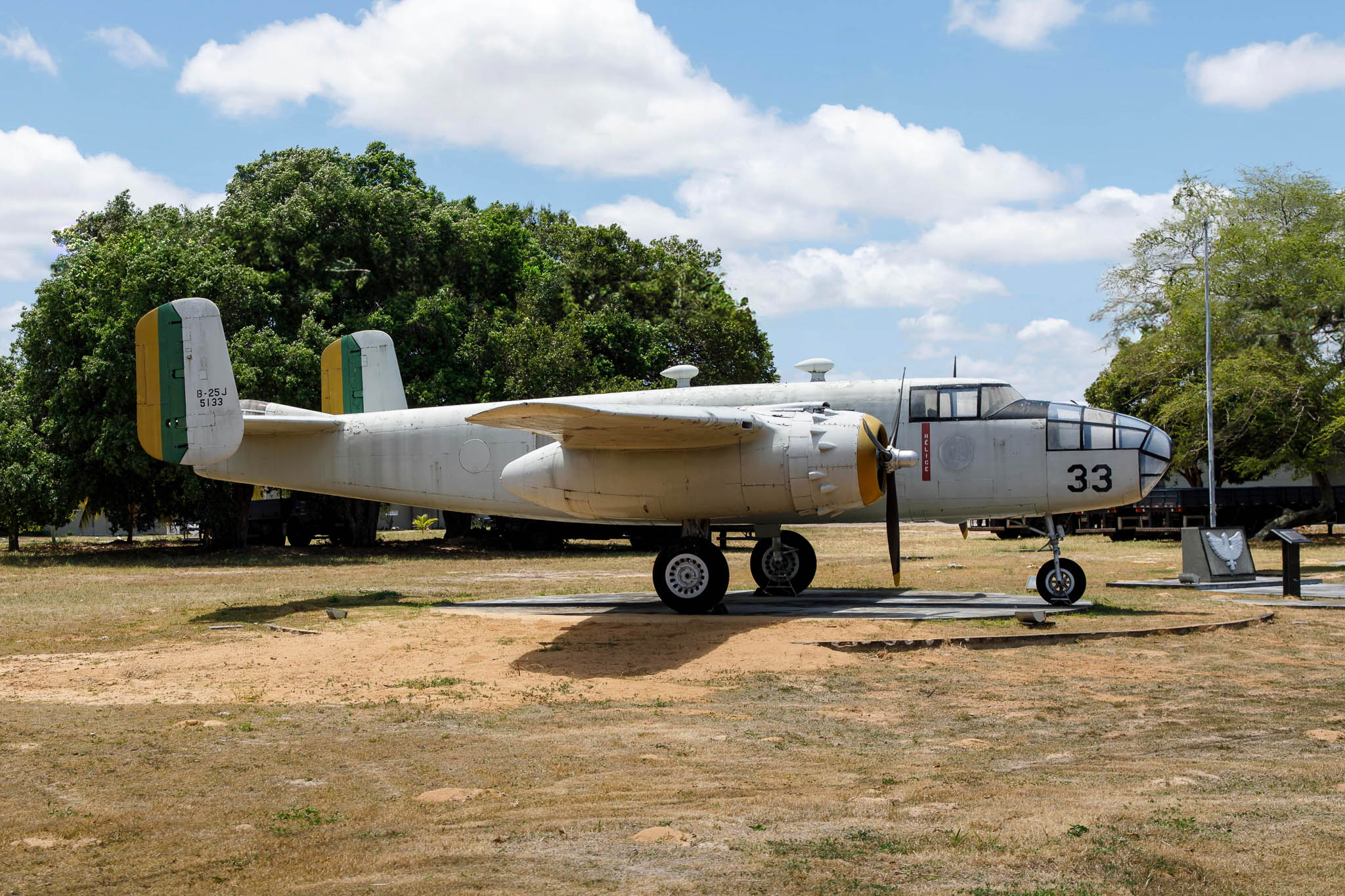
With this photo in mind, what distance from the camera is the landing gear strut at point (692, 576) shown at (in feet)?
49.7

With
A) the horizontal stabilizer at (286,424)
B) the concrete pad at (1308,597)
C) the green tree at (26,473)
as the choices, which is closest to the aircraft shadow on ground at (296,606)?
the horizontal stabilizer at (286,424)

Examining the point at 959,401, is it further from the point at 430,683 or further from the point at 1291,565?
the point at 430,683

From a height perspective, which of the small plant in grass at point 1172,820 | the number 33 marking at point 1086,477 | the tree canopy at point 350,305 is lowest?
the small plant in grass at point 1172,820

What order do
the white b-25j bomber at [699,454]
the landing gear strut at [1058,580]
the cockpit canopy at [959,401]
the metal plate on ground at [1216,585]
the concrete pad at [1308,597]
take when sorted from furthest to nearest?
1. the metal plate on ground at [1216,585]
2. the concrete pad at [1308,597]
3. the cockpit canopy at [959,401]
4. the landing gear strut at [1058,580]
5. the white b-25j bomber at [699,454]

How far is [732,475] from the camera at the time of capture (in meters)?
14.7

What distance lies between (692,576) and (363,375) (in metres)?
9.33

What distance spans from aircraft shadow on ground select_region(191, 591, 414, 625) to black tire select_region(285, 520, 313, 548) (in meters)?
20.0


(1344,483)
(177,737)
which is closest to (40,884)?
(177,737)

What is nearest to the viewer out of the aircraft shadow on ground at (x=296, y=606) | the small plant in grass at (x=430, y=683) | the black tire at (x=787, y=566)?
the small plant in grass at (x=430, y=683)

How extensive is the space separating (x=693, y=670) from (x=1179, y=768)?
5.33 meters

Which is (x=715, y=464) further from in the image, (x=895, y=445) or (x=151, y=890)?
(x=151, y=890)

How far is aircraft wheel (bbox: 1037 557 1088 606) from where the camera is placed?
15836 millimetres

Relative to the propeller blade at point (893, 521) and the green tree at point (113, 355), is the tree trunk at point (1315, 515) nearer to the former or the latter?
the propeller blade at point (893, 521)

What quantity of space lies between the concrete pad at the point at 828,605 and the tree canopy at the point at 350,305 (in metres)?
15.7
